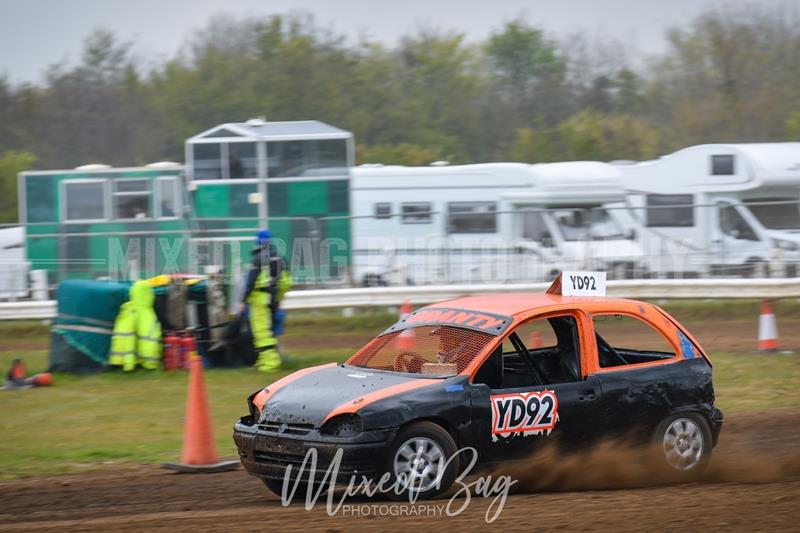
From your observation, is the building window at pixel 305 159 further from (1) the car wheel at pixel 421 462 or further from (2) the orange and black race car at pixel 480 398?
(1) the car wheel at pixel 421 462

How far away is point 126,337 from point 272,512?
748 cm

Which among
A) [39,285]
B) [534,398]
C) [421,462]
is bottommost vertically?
[421,462]

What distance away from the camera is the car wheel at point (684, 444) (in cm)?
787

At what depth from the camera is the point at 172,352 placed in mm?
13930

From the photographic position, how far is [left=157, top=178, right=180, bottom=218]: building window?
22.4m

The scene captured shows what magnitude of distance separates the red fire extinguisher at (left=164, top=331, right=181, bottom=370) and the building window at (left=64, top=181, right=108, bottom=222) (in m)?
9.24

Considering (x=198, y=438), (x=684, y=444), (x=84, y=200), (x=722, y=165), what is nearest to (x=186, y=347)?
(x=198, y=438)

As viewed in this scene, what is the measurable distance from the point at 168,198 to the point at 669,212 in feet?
33.2

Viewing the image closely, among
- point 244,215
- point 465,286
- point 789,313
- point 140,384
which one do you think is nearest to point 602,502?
point 140,384

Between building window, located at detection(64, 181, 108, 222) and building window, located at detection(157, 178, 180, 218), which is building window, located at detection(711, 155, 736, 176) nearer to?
building window, located at detection(157, 178, 180, 218)

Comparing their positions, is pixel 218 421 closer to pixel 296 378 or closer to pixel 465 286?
pixel 296 378

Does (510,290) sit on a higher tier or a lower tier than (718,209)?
lower

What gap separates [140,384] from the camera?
13.3 m

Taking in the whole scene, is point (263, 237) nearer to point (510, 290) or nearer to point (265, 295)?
point (265, 295)
